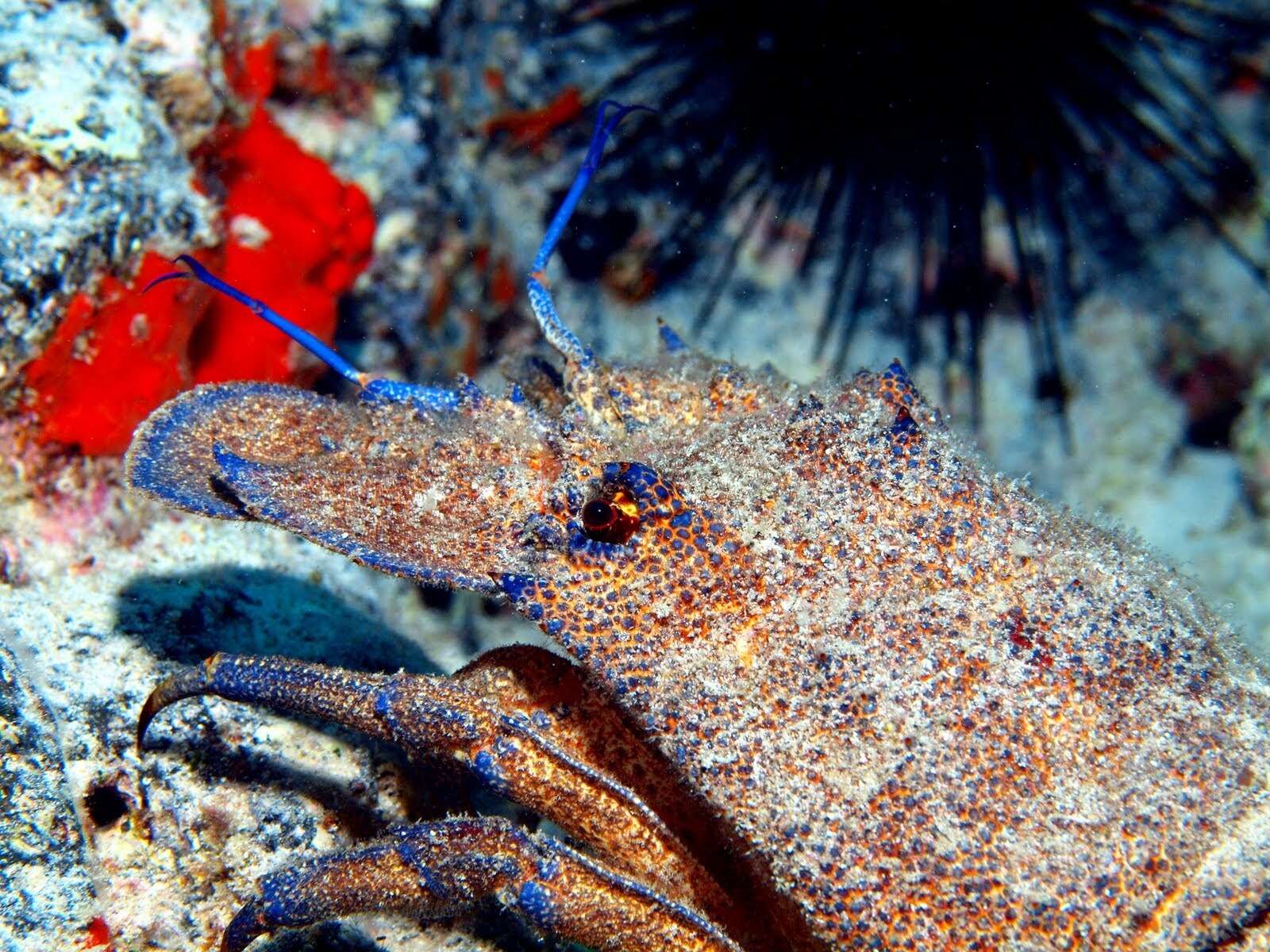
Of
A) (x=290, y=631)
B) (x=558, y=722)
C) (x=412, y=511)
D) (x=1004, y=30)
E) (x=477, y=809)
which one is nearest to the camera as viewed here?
(x=412, y=511)

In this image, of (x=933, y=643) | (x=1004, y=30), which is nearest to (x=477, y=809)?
(x=933, y=643)

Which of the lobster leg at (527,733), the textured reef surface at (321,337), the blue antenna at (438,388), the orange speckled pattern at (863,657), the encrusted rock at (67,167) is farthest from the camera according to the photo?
the encrusted rock at (67,167)

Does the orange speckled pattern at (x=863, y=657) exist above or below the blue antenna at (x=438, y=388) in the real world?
below

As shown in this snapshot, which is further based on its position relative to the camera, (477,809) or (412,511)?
(477,809)

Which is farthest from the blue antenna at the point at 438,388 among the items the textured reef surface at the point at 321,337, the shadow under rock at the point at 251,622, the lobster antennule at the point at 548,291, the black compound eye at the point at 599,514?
the shadow under rock at the point at 251,622

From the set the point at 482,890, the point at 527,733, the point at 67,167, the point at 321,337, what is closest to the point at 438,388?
the point at 527,733

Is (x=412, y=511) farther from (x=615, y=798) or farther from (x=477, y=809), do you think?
(x=477, y=809)

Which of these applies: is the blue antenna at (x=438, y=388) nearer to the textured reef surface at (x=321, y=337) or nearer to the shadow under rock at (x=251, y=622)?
the textured reef surface at (x=321, y=337)

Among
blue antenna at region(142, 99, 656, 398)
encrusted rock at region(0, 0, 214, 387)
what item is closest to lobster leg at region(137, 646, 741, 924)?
blue antenna at region(142, 99, 656, 398)
